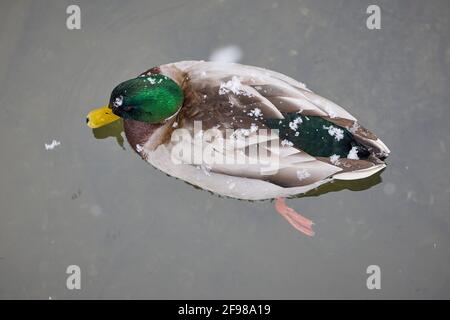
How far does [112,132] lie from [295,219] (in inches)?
49.6

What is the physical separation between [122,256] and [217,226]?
595 mm

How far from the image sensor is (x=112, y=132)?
361 centimetres

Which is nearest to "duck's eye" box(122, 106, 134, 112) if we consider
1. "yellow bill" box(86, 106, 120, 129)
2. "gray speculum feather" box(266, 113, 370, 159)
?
"yellow bill" box(86, 106, 120, 129)

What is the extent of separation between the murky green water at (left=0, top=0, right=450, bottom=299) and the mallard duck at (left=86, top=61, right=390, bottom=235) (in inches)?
15.8

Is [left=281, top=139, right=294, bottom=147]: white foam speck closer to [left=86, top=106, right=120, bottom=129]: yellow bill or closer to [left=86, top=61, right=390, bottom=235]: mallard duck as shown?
[left=86, top=61, right=390, bottom=235]: mallard duck

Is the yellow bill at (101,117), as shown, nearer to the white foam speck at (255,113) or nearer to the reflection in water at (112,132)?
the reflection in water at (112,132)

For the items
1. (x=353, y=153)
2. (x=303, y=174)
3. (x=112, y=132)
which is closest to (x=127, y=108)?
(x=112, y=132)

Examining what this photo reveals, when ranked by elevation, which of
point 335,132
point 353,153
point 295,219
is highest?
point 335,132

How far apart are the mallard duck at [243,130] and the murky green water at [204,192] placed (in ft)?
1.32

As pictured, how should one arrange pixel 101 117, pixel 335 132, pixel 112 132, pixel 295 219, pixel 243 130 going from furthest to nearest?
pixel 112 132 → pixel 295 219 → pixel 101 117 → pixel 335 132 → pixel 243 130

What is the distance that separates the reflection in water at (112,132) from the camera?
3582mm

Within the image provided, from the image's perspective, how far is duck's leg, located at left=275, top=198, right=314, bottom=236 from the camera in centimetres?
340

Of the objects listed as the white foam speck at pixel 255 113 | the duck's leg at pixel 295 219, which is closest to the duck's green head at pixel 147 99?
the white foam speck at pixel 255 113

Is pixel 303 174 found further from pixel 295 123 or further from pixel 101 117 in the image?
pixel 101 117
